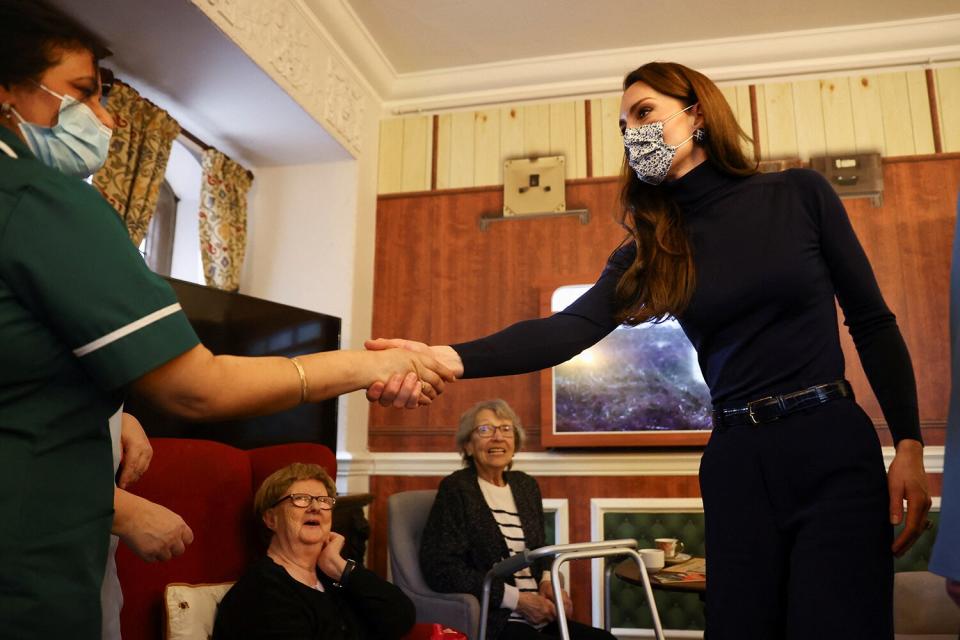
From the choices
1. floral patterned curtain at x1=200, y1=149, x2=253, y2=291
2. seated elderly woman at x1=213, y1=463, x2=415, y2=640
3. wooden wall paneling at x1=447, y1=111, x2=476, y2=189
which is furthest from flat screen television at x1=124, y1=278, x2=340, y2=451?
wooden wall paneling at x1=447, y1=111, x2=476, y2=189

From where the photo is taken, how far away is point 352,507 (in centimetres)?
390

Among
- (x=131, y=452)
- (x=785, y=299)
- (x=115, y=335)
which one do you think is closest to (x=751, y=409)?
(x=785, y=299)

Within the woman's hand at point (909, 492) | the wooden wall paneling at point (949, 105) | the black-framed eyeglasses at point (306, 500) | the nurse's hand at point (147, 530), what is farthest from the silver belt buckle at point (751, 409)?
the wooden wall paneling at point (949, 105)

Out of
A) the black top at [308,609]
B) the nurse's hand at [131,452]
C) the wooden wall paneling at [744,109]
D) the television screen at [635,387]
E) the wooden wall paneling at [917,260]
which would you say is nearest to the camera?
the nurse's hand at [131,452]

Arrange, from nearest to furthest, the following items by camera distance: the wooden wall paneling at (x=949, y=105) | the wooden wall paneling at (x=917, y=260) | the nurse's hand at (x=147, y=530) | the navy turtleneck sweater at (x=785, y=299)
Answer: the navy turtleneck sweater at (x=785, y=299) → the nurse's hand at (x=147, y=530) → the wooden wall paneling at (x=917, y=260) → the wooden wall paneling at (x=949, y=105)

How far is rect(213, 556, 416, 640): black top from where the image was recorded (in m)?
2.25

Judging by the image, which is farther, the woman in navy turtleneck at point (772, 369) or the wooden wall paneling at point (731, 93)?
the wooden wall paneling at point (731, 93)

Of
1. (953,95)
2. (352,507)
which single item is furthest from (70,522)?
(953,95)

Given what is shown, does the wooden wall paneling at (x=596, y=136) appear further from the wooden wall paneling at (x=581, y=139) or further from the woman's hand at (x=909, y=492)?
the woman's hand at (x=909, y=492)

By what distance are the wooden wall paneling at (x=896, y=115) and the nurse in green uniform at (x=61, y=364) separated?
14.5 ft

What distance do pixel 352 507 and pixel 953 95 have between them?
404cm

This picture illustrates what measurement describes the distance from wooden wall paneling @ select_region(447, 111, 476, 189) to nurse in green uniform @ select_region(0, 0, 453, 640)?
3.93 meters

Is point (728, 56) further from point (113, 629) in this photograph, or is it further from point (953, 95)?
point (113, 629)

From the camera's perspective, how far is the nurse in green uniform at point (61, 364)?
3.02 feet
